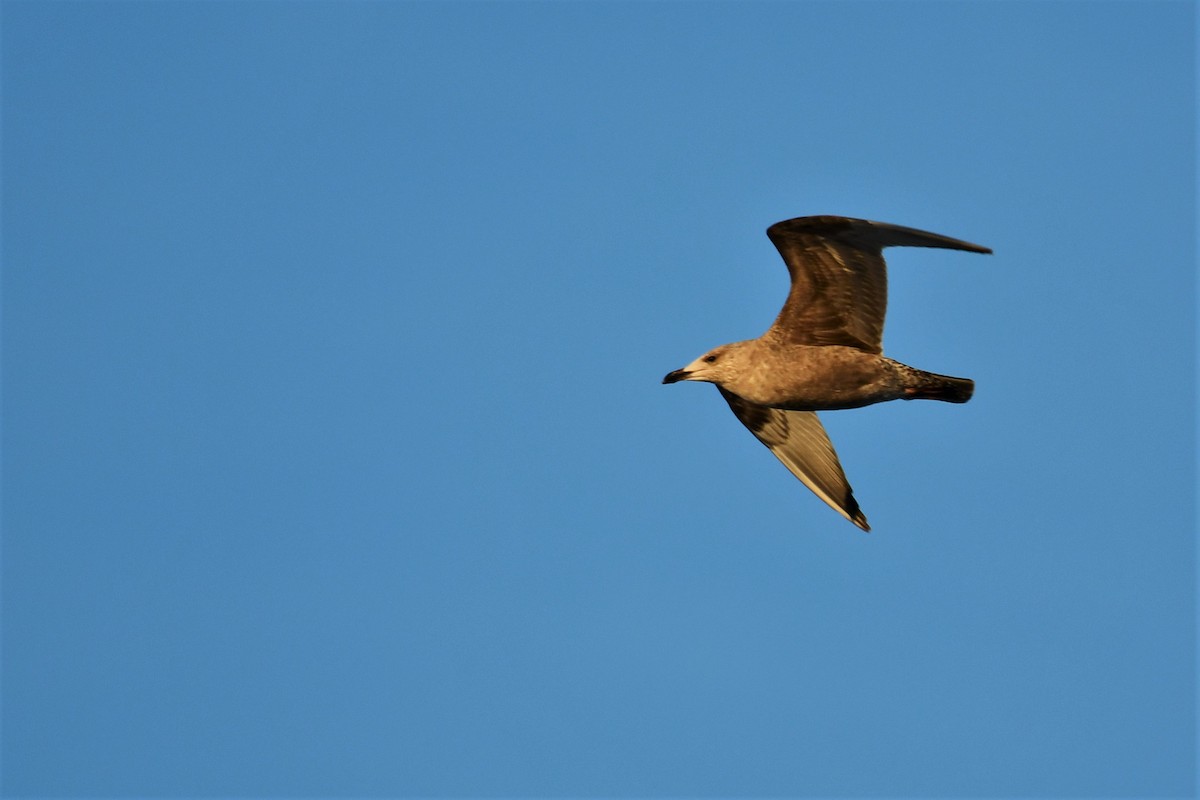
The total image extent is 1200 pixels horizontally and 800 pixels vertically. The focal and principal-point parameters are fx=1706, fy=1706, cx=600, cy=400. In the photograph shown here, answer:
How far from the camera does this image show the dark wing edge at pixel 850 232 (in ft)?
58.3

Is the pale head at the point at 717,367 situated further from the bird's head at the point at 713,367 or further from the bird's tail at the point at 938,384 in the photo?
the bird's tail at the point at 938,384

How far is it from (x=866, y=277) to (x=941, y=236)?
7.25 ft

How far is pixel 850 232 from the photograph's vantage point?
730 inches

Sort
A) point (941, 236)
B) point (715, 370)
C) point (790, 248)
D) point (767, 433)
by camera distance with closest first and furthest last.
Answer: point (941, 236), point (790, 248), point (715, 370), point (767, 433)

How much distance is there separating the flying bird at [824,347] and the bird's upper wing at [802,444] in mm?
1506

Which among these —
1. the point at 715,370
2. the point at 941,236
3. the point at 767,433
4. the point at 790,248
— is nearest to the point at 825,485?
the point at 767,433

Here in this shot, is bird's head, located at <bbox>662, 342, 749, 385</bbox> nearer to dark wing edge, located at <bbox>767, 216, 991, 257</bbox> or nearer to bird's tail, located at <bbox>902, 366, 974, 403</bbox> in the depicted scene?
dark wing edge, located at <bbox>767, 216, 991, 257</bbox>

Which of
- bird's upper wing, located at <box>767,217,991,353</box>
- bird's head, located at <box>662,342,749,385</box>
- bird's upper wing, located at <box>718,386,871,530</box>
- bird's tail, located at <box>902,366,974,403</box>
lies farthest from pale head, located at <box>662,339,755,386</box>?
bird's tail, located at <box>902,366,974,403</box>

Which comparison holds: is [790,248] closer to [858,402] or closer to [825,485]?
[858,402]

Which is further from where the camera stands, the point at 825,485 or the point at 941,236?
the point at 825,485

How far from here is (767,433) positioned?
21984 millimetres

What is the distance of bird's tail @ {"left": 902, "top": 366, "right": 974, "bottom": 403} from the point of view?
64.2 ft

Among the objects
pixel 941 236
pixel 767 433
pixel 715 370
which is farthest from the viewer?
pixel 767 433

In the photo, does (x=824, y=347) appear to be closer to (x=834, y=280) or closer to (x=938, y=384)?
(x=834, y=280)
